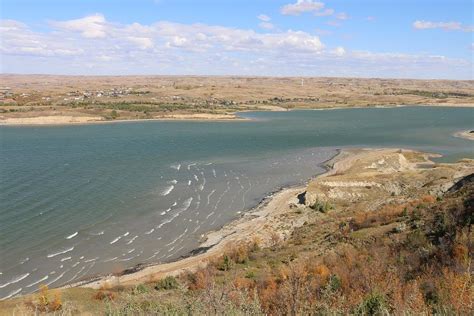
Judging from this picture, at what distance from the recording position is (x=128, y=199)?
37.8 meters

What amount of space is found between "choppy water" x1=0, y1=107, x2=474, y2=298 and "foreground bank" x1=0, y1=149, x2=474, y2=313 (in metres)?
3.56

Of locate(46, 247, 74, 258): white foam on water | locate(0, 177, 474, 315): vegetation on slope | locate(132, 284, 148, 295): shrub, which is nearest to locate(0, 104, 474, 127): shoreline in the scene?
locate(46, 247, 74, 258): white foam on water

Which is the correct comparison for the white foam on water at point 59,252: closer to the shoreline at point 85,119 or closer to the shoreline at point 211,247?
the shoreline at point 211,247

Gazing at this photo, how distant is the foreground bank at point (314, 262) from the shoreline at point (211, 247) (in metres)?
0.08

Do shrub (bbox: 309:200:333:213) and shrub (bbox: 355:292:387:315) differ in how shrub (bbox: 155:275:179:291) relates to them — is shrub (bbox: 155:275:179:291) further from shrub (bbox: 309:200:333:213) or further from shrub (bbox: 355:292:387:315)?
shrub (bbox: 309:200:333:213)

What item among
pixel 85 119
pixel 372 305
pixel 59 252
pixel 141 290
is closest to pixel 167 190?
pixel 59 252

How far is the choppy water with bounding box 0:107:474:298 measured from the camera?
2633 cm

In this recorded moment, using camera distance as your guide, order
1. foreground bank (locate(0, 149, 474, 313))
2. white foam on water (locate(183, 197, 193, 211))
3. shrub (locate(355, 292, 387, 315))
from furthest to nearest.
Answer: white foam on water (locate(183, 197, 193, 211)) < foreground bank (locate(0, 149, 474, 313)) < shrub (locate(355, 292, 387, 315))

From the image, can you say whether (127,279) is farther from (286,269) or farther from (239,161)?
(239,161)

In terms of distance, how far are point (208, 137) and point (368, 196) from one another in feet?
158

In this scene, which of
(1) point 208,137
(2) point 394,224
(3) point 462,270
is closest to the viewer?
(3) point 462,270

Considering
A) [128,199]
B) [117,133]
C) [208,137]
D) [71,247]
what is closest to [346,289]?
[71,247]

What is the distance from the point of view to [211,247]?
89.4 ft

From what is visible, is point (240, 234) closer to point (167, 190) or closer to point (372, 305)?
point (167, 190)
